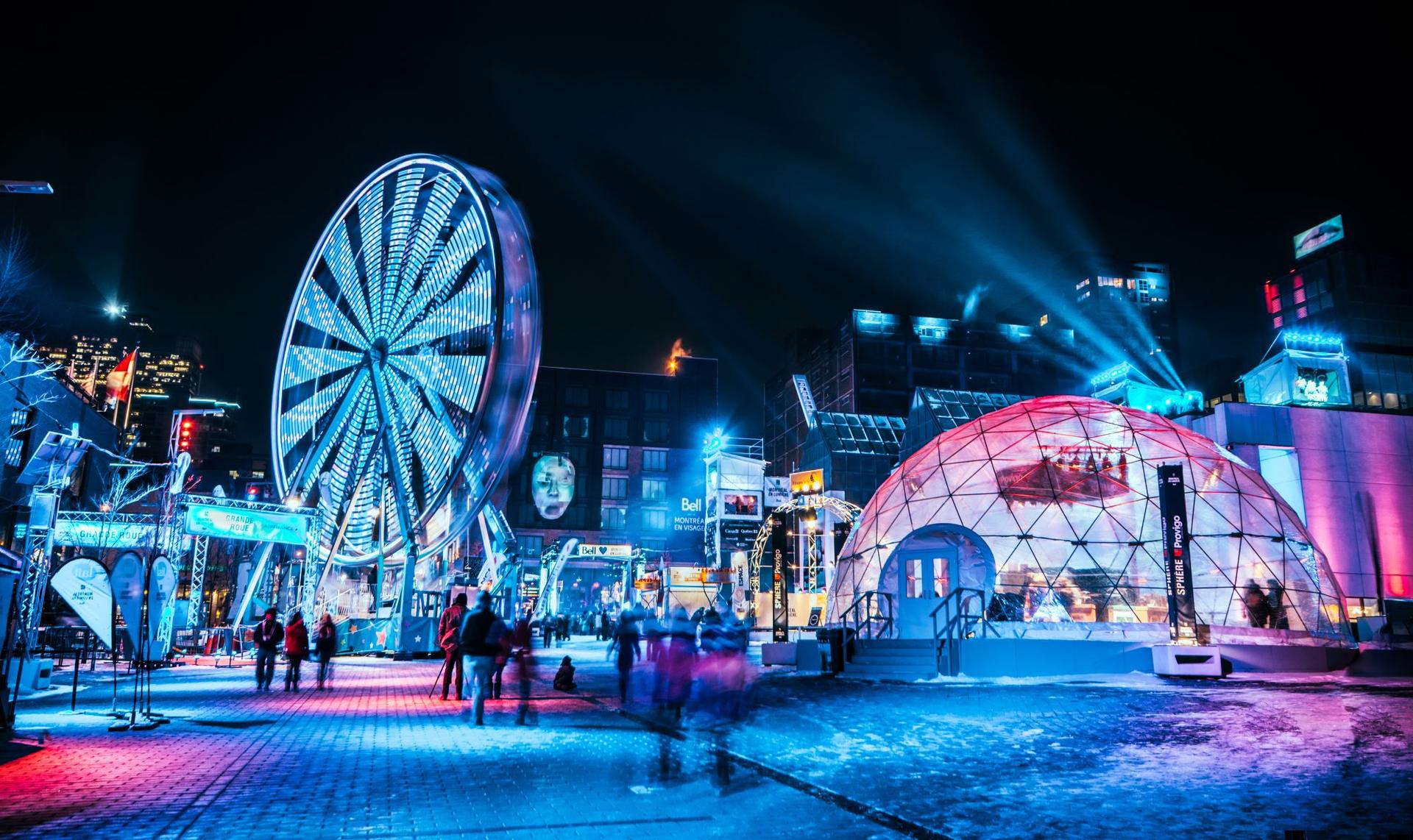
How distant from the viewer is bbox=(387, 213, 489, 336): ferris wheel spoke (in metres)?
22.9

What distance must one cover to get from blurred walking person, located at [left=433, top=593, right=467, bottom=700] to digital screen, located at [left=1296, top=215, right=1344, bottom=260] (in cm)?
8280

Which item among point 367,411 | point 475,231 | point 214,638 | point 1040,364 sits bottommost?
point 214,638

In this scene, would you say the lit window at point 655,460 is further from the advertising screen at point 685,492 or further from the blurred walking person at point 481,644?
the blurred walking person at point 481,644

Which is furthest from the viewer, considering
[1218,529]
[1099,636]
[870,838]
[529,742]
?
[1218,529]

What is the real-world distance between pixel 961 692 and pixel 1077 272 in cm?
10216

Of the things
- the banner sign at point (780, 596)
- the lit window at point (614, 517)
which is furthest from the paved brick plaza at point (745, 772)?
the lit window at point (614, 517)

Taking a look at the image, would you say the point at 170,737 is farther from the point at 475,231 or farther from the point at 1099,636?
the point at 1099,636

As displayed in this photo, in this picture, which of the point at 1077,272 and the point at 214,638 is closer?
the point at 214,638

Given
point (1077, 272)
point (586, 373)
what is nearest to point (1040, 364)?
point (1077, 272)

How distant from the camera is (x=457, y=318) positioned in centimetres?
2378

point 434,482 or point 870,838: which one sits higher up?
point 434,482

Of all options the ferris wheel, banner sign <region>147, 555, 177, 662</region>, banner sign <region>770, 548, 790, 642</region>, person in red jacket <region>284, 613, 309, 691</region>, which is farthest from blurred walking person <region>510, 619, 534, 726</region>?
banner sign <region>770, 548, 790, 642</region>

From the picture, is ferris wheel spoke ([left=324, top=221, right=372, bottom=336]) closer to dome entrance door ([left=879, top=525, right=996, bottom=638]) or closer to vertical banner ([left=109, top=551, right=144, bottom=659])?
vertical banner ([left=109, top=551, right=144, bottom=659])

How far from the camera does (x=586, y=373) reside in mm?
87875
